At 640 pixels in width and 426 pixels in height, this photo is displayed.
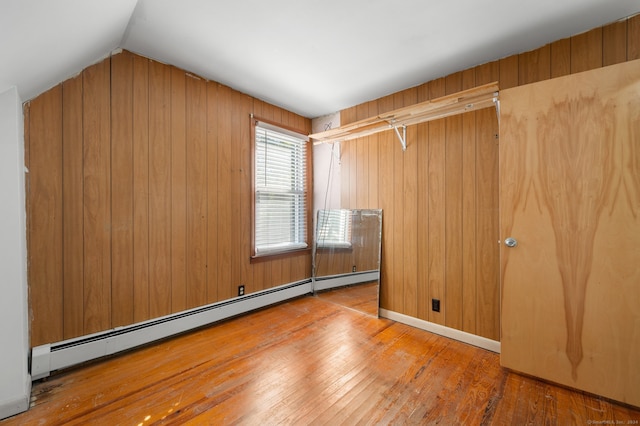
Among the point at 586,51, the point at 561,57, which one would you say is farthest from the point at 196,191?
the point at 586,51

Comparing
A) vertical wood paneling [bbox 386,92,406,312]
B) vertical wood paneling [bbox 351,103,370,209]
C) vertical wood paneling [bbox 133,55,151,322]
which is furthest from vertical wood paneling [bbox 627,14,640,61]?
vertical wood paneling [bbox 133,55,151,322]

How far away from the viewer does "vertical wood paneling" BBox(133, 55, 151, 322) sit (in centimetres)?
212

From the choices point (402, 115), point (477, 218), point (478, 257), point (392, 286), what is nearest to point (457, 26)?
point (402, 115)

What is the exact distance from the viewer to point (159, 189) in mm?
2244

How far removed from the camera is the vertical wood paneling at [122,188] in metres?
2.02

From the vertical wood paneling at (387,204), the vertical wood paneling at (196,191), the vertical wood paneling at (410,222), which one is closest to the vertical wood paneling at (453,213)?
the vertical wood paneling at (410,222)

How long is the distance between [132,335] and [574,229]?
3245 millimetres

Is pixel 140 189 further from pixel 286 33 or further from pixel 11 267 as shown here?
pixel 286 33

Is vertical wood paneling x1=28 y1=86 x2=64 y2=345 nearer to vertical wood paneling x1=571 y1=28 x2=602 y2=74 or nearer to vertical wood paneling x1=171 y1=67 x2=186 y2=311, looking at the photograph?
vertical wood paneling x1=171 y1=67 x2=186 y2=311

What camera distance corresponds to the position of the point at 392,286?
2.80 meters

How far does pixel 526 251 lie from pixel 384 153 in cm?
155

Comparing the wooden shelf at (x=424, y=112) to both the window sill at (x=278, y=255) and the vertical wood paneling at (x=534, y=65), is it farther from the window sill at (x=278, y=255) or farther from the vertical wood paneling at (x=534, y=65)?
the window sill at (x=278, y=255)

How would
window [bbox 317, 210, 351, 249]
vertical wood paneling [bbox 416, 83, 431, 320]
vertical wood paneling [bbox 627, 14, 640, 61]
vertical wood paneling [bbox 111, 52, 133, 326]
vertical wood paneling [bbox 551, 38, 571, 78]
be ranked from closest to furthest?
vertical wood paneling [bbox 627, 14, 640, 61]
vertical wood paneling [bbox 551, 38, 571, 78]
vertical wood paneling [bbox 111, 52, 133, 326]
vertical wood paneling [bbox 416, 83, 431, 320]
window [bbox 317, 210, 351, 249]

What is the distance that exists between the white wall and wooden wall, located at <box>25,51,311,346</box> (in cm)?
30
